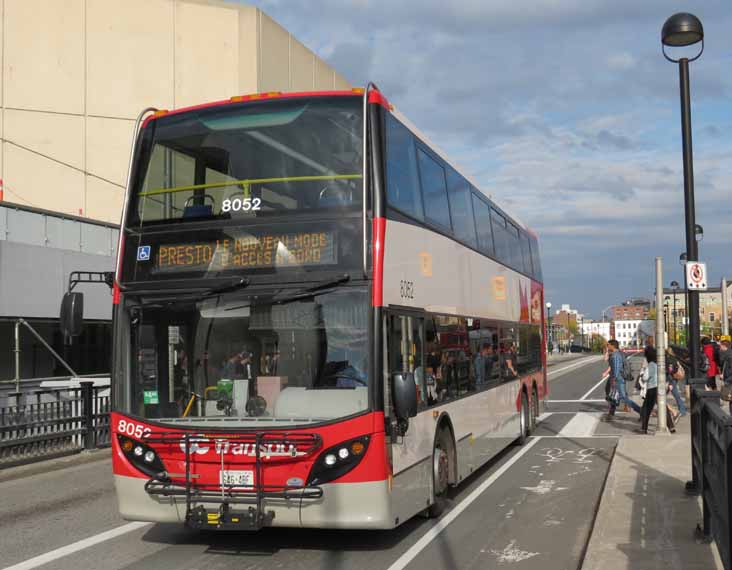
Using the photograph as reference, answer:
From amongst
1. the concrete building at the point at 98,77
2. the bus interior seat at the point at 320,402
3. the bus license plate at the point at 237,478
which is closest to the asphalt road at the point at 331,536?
the bus license plate at the point at 237,478

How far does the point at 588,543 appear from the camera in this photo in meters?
7.55

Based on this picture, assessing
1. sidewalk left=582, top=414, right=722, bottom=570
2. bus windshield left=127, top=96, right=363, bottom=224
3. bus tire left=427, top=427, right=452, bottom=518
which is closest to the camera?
sidewalk left=582, top=414, right=722, bottom=570

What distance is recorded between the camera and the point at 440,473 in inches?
360

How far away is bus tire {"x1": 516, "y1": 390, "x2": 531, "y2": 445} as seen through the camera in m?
15.7

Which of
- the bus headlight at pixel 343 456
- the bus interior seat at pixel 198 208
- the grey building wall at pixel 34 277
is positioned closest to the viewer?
the bus headlight at pixel 343 456

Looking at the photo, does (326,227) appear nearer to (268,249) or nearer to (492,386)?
(268,249)

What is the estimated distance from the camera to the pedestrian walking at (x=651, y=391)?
53.8ft

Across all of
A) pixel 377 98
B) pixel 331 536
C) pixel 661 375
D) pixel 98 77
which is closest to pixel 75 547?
pixel 331 536

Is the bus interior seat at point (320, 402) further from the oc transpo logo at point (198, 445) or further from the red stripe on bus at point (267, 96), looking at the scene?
the red stripe on bus at point (267, 96)

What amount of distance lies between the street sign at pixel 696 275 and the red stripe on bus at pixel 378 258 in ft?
19.0

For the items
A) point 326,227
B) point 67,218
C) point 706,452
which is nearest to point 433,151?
point 326,227

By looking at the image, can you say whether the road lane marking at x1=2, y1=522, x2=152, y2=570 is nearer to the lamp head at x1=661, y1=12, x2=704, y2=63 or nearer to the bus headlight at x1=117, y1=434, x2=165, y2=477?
the bus headlight at x1=117, y1=434, x2=165, y2=477

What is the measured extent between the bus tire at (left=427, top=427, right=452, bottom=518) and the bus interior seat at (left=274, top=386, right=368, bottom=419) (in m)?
2.07

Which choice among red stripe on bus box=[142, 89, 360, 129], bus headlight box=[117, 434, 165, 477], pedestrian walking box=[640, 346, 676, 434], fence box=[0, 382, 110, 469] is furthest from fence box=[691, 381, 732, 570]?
fence box=[0, 382, 110, 469]
